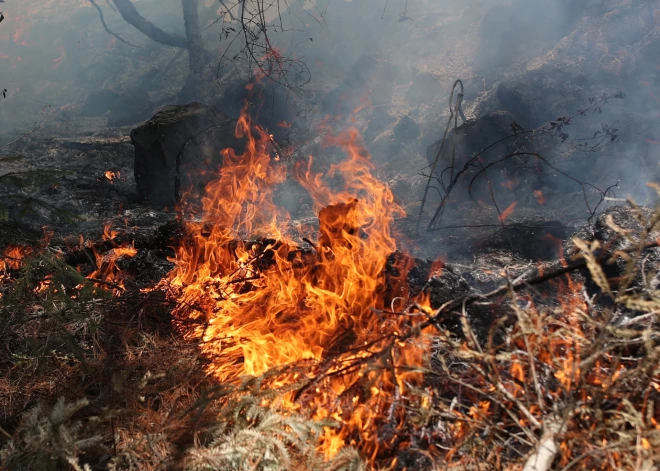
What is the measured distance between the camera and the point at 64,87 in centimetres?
1627

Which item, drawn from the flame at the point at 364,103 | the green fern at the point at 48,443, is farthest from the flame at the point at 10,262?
the flame at the point at 364,103

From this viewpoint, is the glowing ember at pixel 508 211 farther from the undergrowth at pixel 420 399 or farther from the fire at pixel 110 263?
the fire at pixel 110 263

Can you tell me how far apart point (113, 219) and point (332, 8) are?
14.1 metres

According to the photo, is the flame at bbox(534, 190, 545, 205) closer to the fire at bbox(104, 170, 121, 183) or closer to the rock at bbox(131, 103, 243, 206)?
the rock at bbox(131, 103, 243, 206)

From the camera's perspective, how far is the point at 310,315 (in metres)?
3.31

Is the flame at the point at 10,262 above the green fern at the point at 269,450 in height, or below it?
above

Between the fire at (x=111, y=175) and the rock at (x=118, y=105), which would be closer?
→ the fire at (x=111, y=175)

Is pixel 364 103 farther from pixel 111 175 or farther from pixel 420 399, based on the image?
pixel 420 399

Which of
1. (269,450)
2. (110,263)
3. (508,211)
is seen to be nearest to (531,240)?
(508,211)

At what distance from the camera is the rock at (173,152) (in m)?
7.28

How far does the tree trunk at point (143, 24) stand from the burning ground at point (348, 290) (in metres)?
4.02

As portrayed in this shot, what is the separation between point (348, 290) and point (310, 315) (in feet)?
1.19

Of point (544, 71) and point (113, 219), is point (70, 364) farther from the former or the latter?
point (544, 71)

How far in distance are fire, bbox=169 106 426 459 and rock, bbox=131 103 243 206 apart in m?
2.88
